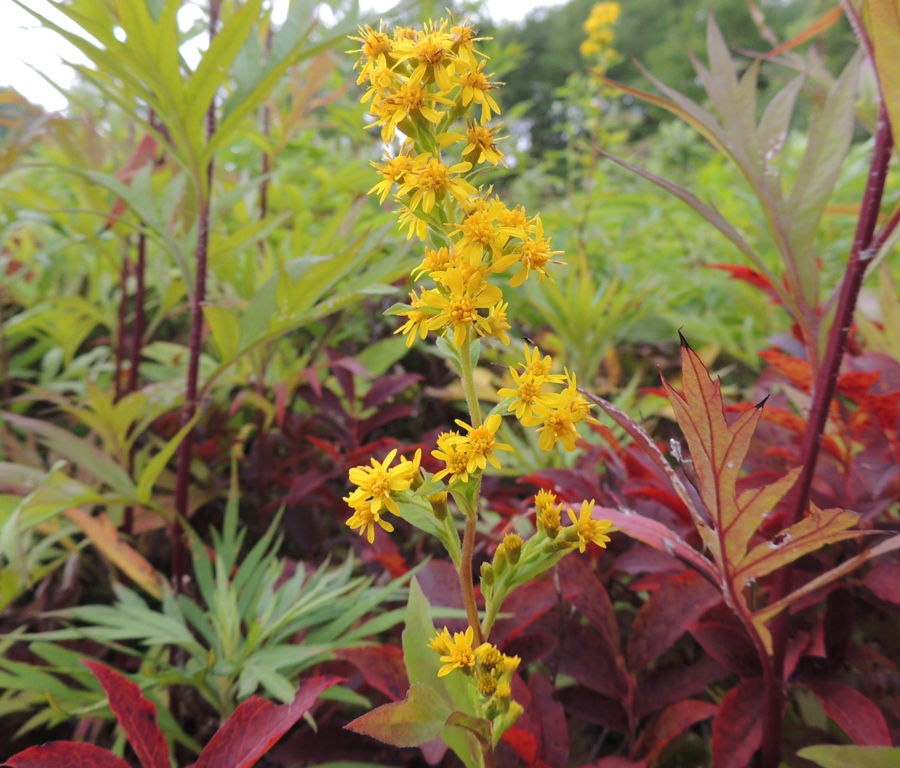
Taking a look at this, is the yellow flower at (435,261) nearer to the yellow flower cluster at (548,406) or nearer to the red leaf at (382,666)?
the yellow flower cluster at (548,406)

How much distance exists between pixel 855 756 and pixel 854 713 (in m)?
0.17

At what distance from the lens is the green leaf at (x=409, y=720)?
0.41 meters

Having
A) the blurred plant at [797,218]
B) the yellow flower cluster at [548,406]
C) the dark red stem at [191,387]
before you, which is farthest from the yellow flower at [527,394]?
the dark red stem at [191,387]

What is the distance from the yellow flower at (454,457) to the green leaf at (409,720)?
149 millimetres

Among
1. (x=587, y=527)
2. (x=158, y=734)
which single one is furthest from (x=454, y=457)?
(x=158, y=734)

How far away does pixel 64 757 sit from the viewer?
0.46m

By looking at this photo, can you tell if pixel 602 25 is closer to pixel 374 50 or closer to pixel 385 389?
pixel 385 389

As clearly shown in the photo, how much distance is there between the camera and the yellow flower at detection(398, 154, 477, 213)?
0.46 meters

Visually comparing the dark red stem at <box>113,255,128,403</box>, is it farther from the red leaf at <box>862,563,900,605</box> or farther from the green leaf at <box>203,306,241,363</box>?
the red leaf at <box>862,563,900,605</box>

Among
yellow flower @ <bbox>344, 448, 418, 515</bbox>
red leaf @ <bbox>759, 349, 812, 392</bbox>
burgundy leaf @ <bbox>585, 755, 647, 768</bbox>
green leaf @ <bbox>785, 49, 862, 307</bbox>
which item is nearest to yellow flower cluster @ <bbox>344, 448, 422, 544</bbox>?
yellow flower @ <bbox>344, 448, 418, 515</bbox>

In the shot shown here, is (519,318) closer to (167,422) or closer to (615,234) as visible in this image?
(615,234)

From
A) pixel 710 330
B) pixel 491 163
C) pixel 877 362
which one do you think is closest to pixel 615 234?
pixel 710 330

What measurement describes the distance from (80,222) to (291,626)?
819mm

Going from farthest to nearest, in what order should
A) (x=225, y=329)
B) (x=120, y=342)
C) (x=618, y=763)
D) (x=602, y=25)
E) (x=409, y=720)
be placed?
1. (x=602, y=25)
2. (x=120, y=342)
3. (x=225, y=329)
4. (x=618, y=763)
5. (x=409, y=720)
